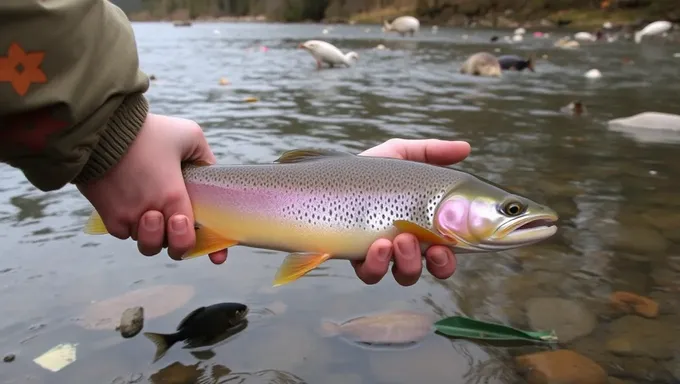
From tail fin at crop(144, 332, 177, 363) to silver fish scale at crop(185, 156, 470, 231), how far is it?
108 centimetres

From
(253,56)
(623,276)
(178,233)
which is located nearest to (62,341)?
(178,233)

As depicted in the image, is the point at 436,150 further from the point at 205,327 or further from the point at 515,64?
the point at 515,64

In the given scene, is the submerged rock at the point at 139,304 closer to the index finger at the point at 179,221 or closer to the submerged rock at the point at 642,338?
the index finger at the point at 179,221

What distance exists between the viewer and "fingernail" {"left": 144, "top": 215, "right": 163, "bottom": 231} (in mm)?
2035

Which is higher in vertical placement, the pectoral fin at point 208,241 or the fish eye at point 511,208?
the fish eye at point 511,208

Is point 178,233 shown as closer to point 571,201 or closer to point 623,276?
point 623,276

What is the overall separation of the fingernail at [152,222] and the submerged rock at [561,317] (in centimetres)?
209

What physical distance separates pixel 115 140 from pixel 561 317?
2502 mm

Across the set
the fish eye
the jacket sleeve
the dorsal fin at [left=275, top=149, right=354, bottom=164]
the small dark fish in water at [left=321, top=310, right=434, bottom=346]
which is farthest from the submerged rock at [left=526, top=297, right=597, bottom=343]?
the jacket sleeve

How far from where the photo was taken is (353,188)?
2.24 m

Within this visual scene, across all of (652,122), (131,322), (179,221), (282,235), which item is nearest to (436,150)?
(282,235)

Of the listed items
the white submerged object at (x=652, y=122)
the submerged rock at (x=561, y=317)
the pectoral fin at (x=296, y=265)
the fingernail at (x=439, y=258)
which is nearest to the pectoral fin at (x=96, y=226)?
the pectoral fin at (x=296, y=265)

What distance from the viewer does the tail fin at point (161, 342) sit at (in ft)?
9.46

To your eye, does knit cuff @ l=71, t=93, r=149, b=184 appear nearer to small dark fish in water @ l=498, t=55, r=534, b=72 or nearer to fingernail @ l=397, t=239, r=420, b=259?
fingernail @ l=397, t=239, r=420, b=259
